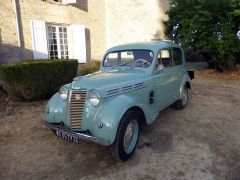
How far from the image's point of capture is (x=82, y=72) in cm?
919

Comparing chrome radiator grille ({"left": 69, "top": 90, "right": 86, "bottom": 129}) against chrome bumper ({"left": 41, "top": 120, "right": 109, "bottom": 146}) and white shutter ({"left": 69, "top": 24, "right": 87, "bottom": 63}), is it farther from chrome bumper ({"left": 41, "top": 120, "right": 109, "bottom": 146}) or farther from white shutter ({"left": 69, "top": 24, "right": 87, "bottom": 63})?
white shutter ({"left": 69, "top": 24, "right": 87, "bottom": 63})

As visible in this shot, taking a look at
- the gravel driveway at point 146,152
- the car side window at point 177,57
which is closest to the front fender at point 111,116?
the gravel driveway at point 146,152

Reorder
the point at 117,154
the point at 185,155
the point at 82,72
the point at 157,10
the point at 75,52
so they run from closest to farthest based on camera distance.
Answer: the point at 117,154, the point at 185,155, the point at 82,72, the point at 75,52, the point at 157,10

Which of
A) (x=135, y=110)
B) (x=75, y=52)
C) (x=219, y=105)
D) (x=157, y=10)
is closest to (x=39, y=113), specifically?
(x=135, y=110)

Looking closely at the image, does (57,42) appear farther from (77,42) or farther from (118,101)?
(118,101)

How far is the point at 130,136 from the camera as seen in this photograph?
3758 mm

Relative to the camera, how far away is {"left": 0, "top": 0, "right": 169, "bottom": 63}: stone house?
9.73m

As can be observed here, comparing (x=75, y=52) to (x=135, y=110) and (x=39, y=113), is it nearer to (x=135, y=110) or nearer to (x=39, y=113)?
(x=39, y=113)

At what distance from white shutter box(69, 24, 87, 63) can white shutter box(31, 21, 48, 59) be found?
1.55m

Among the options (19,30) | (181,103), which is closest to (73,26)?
(19,30)

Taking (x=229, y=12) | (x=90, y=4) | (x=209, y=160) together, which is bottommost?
(x=209, y=160)

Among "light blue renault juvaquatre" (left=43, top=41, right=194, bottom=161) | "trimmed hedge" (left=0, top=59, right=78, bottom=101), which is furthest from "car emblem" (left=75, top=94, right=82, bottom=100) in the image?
"trimmed hedge" (left=0, top=59, right=78, bottom=101)

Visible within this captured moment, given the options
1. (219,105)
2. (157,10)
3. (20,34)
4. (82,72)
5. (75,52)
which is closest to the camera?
(219,105)

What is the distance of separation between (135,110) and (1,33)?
807 cm
